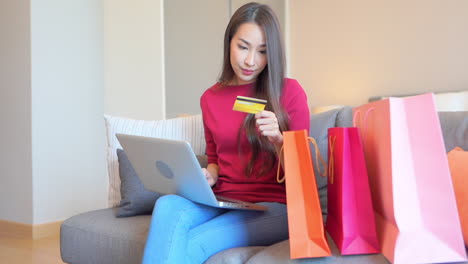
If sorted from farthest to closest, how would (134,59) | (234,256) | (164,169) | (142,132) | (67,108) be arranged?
1. (134,59)
2. (67,108)
3. (142,132)
4. (164,169)
5. (234,256)

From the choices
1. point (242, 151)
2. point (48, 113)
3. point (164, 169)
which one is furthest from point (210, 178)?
point (48, 113)

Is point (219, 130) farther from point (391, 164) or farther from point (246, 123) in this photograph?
point (391, 164)

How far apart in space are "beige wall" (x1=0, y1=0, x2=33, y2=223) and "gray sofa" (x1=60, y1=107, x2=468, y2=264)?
1.57 metres

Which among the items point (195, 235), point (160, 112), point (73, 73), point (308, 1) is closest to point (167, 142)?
point (195, 235)

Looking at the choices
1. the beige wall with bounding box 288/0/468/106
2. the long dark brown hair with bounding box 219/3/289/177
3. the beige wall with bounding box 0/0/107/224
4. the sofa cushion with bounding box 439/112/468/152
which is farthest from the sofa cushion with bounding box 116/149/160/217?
the beige wall with bounding box 288/0/468/106

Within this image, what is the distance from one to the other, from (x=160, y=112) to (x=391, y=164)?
268cm

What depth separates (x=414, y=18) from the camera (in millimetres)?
3609

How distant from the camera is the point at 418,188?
2.79 feet

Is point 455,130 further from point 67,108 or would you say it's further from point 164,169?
point 67,108

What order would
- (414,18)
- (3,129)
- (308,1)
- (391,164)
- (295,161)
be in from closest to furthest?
(391,164) → (295,161) → (3,129) → (414,18) → (308,1)

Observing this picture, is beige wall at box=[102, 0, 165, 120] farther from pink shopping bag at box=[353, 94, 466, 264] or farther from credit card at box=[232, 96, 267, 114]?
pink shopping bag at box=[353, 94, 466, 264]

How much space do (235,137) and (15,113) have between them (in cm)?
233

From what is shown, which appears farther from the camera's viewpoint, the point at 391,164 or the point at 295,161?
the point at 295,161

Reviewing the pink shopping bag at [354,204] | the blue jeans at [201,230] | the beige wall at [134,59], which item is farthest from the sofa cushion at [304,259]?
the beige wall at [134,59]
